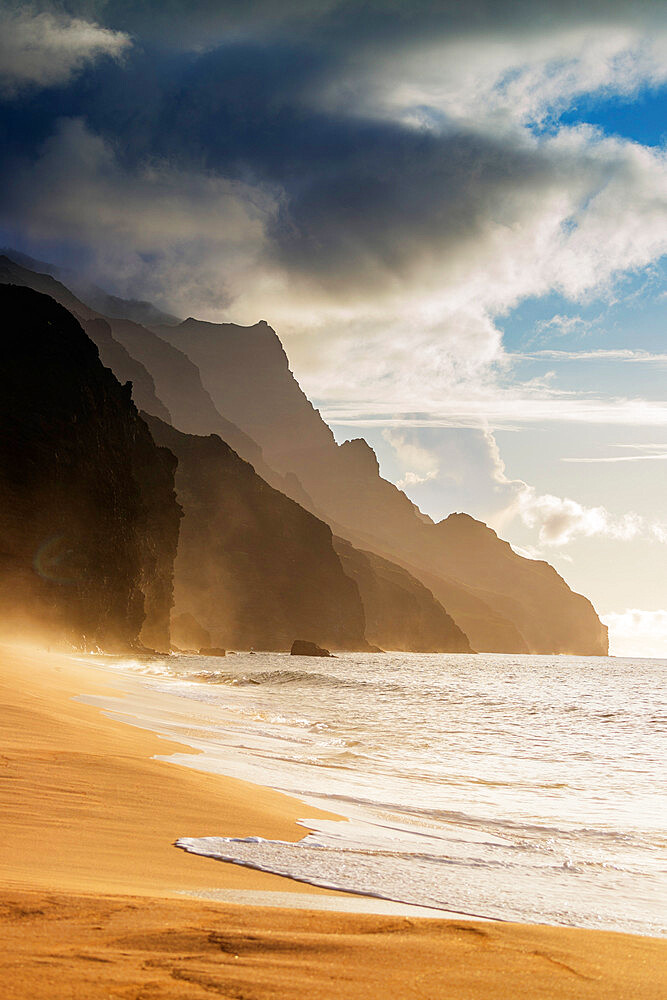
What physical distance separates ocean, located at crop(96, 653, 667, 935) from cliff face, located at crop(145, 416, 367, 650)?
82193mm

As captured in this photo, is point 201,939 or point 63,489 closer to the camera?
point 201,939

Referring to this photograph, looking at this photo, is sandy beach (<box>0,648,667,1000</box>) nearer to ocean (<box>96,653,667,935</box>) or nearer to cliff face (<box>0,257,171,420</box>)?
ocean (<box>96,653,667,935</box>)

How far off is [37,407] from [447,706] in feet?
97.8

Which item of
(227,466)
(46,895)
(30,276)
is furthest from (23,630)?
(30,276)

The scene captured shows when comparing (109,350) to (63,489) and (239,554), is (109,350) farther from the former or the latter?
(63,489)

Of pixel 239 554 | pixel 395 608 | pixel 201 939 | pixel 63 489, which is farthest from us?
pixel 395 608

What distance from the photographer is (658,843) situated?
23.1ft

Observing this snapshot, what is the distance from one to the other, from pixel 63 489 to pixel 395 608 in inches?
4146

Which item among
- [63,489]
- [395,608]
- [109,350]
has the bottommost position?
[395,608]

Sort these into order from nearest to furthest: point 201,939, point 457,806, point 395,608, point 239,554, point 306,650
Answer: point 201,939 < point 457,806 < point 306,650 < point 239,554 < point 395,608

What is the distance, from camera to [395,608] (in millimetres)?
142125

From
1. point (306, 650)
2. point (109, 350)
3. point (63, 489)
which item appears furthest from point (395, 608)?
point (63, 489)

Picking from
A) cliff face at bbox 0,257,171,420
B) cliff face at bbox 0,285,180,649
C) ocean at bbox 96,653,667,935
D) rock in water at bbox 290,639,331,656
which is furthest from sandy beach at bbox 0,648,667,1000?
cliff face at bbox 0,257,171,420

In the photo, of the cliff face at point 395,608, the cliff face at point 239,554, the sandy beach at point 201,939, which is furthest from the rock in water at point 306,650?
the sandy beach at point 201,939
